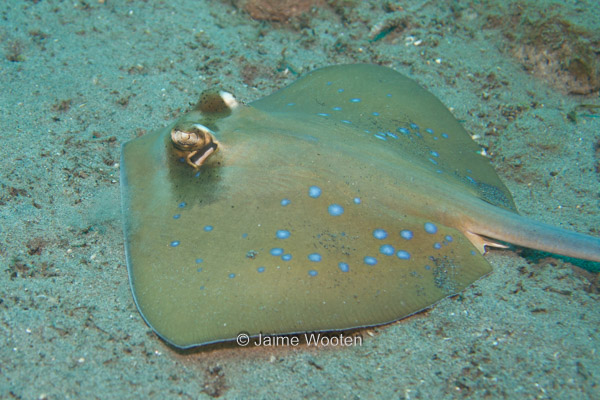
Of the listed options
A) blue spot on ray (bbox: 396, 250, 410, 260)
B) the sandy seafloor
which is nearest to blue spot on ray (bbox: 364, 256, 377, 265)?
blue spot on ray (bbox: 396, 250, 410, 260)

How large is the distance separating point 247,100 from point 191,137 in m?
2.35

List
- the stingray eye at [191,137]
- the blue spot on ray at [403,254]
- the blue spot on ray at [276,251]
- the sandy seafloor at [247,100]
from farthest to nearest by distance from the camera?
the stingray eye at [191,137], the blue spot on ray at [403,254], the blue spot on ray at [276,251], the sandy seafloor at [247,100]

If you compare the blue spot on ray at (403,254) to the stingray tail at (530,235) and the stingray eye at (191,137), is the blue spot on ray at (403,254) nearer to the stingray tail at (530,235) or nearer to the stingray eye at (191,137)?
the stingray tail at (530,235)

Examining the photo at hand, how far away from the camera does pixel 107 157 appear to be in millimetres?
4488

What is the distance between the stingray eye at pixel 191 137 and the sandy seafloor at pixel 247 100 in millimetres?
1112

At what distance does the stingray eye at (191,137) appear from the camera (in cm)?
334

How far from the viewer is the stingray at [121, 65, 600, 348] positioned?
271 centimetres

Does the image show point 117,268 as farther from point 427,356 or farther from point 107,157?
point 427,356

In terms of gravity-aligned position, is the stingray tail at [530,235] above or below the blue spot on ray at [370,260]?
above

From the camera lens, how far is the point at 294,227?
3045mm

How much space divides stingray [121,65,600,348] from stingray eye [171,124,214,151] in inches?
0.5

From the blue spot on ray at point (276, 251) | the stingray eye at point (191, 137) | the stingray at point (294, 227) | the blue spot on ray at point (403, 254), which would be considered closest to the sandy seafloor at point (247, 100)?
the stingray at point (294, 227)

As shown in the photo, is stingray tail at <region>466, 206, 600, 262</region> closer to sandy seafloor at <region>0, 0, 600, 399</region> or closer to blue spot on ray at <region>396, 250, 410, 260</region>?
sandy seafloor at <region>0, 0, 600, 399</region>

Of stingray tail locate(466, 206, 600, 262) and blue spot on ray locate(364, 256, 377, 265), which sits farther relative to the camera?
stingray tail locate(466, 206, 600, 262)
